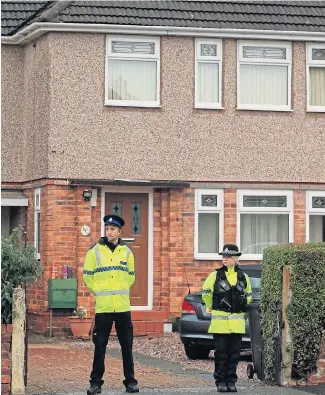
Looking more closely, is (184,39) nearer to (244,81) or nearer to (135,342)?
(244,81)

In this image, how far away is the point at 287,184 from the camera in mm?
23938

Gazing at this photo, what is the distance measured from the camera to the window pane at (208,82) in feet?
78.0

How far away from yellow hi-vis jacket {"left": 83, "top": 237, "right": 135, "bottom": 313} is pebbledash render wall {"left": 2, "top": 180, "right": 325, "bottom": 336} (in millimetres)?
9215

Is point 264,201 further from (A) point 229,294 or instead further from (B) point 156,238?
(A) point 229,294

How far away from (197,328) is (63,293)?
17.2 feet

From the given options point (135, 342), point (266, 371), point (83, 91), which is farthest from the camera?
point (83, 91)

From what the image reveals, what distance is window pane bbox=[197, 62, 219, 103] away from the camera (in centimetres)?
2378

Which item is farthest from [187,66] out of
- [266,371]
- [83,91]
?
[266,371]

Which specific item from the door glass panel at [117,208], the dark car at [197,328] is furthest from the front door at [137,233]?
the dark car at [197,328]

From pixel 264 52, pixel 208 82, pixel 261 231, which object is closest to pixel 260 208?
→ pixel 261 231

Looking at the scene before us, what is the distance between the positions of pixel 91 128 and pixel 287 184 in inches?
148

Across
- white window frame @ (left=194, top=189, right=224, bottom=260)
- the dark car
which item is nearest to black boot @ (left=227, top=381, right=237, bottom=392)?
the dark car

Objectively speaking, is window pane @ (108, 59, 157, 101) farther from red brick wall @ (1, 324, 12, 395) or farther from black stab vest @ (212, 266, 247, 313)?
red brick wall @ (1, 324, 12, 395)

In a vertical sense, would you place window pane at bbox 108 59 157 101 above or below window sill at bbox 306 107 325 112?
above
